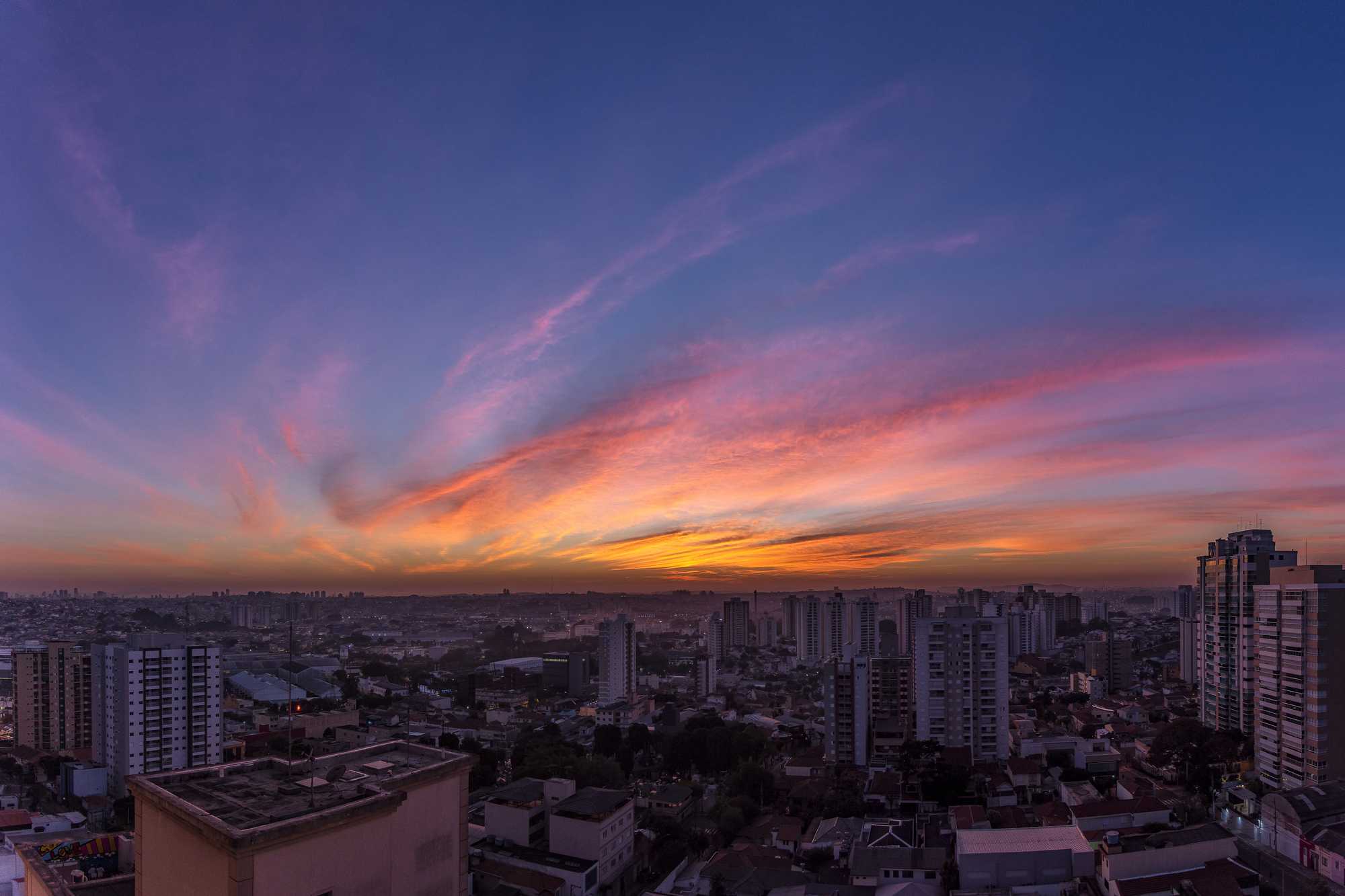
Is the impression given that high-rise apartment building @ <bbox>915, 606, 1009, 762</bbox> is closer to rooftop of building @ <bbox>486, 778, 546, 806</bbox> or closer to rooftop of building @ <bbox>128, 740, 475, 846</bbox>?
rooftop of building @ <bbox>486, 778, 546, 806</bbox>

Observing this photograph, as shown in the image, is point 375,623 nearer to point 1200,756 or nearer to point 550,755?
point 550,755

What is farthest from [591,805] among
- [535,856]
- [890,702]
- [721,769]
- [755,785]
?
[890,702]

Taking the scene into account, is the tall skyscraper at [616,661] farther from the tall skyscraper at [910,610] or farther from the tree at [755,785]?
the tree at [755,785]

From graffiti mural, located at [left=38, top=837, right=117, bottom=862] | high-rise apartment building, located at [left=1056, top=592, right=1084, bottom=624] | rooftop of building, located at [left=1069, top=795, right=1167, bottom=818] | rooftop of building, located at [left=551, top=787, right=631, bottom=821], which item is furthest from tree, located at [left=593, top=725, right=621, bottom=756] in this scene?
high-rise apartment building, located at [left=1056, top=592, right=1084, bottom=624]

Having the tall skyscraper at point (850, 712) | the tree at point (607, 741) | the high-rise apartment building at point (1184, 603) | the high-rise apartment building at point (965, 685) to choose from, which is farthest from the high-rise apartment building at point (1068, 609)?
the tree at point (607, 741)

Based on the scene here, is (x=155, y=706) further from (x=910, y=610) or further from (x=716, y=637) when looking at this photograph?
(x=716, y=637)

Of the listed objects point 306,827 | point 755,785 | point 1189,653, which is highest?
point 306,827
